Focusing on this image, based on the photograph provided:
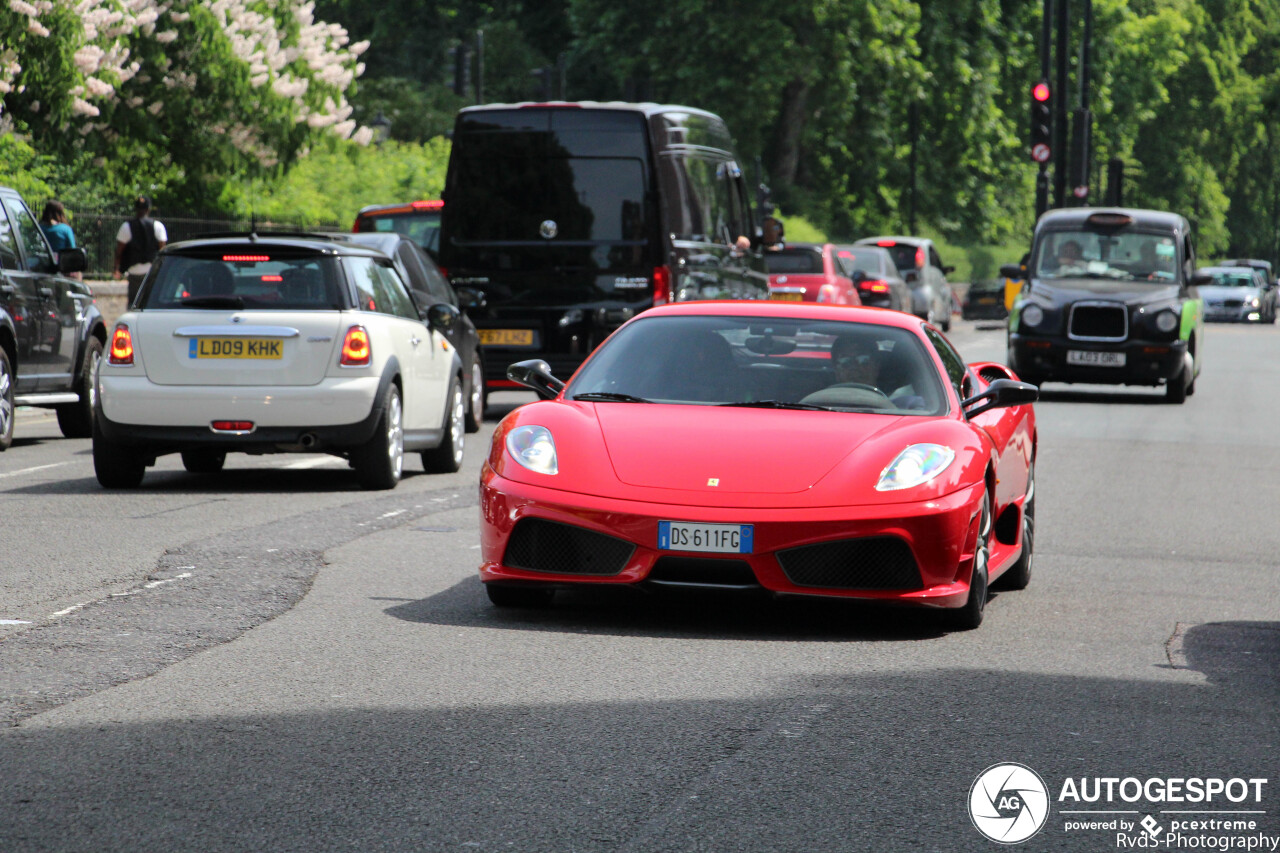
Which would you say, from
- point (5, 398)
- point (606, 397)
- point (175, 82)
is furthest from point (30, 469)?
point (175, 82)

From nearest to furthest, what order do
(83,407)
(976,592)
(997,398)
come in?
(976,592) < (997,398) < (83,407)

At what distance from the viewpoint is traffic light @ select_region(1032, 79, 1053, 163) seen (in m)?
38.8

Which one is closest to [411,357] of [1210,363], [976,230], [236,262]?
[236,262]

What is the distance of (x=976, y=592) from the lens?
7891 millimetres

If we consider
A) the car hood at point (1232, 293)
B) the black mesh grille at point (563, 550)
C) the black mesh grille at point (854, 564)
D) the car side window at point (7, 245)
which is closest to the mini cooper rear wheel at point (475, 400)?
the car side window at point (7, 245)

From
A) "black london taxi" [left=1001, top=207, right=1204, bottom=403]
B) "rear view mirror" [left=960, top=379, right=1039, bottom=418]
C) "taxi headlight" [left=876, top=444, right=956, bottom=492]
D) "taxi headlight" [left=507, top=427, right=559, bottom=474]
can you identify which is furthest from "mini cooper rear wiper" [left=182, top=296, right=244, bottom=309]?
"black london taxi" [left=1001, top=207, right=1204, bottom=403]

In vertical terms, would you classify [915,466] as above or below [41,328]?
above

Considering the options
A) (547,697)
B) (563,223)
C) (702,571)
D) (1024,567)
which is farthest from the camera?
(563,223)

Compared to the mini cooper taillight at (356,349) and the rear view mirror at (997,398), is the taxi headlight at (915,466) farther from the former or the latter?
the mini cooper taillight at (356,349)

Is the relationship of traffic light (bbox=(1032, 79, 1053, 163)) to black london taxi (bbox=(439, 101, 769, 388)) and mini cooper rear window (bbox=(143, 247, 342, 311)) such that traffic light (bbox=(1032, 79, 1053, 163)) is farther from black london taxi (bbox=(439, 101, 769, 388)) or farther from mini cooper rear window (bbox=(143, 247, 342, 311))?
mini cooper rear window (bbox=(143, 247, 342, 311))

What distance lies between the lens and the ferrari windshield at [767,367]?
8.42m

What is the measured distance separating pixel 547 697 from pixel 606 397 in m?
2.37

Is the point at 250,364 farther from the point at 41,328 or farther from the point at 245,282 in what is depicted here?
the point at 41,328

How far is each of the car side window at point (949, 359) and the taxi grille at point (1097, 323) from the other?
14.1 meters
